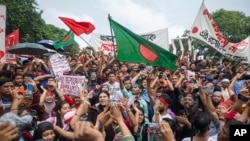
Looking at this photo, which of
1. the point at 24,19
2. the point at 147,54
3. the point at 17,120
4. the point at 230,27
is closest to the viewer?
the point at 17,120

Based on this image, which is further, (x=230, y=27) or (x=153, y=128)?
(x=230, y=27)

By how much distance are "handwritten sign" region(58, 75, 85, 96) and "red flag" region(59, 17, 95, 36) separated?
299 cm

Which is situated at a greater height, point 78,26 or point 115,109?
point 78,26

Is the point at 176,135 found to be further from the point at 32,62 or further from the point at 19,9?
the point at 19,9

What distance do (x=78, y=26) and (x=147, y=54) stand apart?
2881mm

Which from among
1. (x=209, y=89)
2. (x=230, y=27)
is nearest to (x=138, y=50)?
(x=209, y=89)

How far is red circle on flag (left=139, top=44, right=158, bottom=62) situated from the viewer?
21.4 ft

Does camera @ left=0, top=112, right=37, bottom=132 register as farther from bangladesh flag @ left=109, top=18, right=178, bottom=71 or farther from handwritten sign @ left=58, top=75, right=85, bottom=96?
bangladesh flag @ left=109, top=18, right=178, bottom=71

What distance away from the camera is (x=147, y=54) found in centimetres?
653

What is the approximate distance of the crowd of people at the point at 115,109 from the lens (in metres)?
2.82

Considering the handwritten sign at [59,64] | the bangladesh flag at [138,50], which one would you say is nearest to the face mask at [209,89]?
the bangladesh flag at [138,50]

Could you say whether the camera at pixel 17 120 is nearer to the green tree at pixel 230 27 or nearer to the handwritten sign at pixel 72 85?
the handwritten sign at pixel 72 85

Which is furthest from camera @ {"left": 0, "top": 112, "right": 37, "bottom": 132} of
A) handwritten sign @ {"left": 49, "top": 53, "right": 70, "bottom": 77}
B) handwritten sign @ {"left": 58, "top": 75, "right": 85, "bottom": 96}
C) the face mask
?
the face mask

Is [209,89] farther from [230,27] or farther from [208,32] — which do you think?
[230,27]
